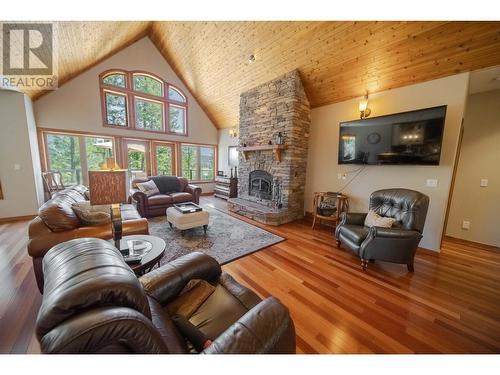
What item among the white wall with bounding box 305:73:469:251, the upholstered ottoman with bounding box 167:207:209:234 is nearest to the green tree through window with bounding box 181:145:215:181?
the upholstered ottoman with bounding box 167:207:209:234

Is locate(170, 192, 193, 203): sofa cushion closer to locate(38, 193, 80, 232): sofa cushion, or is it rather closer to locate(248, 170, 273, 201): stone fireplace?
locate(248, 170, 273, 201): stone fireplace

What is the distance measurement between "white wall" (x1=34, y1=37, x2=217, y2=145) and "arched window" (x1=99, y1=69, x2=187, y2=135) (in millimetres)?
146

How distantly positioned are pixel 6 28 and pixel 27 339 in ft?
10.4

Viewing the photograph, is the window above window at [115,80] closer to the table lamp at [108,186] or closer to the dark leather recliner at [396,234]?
the table lamp at [108,186]

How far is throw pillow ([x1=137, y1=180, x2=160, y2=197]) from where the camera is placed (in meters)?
4.29

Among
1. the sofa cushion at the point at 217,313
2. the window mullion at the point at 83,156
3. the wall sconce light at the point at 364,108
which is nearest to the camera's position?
the sofa cushion at the point at 217,313

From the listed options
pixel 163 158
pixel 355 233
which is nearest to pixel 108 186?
pixel 355 233

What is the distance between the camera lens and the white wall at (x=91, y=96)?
14.8 feet

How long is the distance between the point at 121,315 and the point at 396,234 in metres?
2.67

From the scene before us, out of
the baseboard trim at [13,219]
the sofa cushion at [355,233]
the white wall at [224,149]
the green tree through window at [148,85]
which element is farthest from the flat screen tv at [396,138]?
the baseboard trim at [13,219]

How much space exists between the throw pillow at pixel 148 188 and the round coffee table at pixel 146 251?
8.09 feet

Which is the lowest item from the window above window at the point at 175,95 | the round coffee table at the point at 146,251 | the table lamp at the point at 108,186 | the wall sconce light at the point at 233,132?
the round coffee table at the point at 146,251
